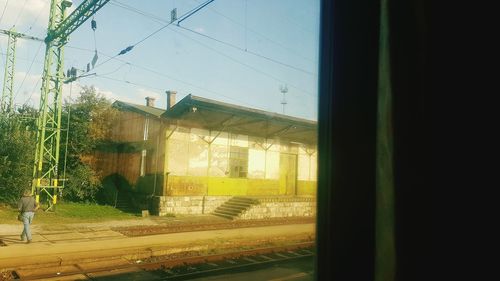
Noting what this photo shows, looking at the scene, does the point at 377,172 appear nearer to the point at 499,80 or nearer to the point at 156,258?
the point at 499,80

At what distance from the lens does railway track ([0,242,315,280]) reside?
24.6ft

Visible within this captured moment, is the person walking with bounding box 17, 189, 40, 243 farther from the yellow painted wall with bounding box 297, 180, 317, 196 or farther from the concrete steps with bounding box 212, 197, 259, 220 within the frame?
the yellow painted wall with bounding box 297, 180, 317, 196

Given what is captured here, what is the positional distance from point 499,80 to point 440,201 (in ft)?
0.96

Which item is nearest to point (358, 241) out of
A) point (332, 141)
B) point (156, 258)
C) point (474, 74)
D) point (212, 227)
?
point (332, 141)

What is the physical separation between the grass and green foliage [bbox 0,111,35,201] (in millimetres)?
805

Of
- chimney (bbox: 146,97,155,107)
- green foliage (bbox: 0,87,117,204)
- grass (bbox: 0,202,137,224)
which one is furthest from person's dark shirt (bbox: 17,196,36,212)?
chimney (bbox: 146,97,155,107)

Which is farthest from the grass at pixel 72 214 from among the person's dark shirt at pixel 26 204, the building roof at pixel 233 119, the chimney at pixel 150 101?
the chimney at pixel 150 101

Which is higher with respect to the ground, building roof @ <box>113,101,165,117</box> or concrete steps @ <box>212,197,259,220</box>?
building roof @ <box>113,101,165,117</box>

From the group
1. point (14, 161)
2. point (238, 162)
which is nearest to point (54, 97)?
point (14, 161)

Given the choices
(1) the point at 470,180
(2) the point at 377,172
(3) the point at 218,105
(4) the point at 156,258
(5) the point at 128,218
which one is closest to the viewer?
(1) the point at 470,180

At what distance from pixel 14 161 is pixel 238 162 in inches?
445

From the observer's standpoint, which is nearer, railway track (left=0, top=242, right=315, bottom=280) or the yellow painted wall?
railway track (left=0, top=242, right=315, bottom=280)

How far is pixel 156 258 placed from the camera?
31.4 feet

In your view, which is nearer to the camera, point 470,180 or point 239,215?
point 470,180
